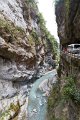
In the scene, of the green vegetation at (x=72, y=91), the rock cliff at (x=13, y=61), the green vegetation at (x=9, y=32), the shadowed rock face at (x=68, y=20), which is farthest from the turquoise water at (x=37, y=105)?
the shadowed rock face at (x=68, y=20)

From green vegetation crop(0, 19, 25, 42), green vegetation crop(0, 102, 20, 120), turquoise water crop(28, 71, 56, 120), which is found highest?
green vegetation crop(0, 19, 25, 42)

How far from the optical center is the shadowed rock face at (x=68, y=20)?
25997mm

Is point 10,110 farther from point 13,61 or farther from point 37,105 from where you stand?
point 13,61

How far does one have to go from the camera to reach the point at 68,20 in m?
28.0

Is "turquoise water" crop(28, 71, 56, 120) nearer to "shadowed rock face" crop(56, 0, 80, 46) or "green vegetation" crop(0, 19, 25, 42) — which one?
"green vegetation" crop(0, 19, 25, 42)

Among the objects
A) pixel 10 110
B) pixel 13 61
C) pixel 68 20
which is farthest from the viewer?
pixel 68 20

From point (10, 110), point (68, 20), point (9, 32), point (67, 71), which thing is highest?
point (68, 20)

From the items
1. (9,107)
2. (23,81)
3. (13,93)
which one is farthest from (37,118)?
(23,81)

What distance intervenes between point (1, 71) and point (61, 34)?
11.6 m

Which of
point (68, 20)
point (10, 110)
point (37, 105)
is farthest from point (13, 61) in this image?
point (68, 20)

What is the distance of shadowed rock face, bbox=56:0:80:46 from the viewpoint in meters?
26.0

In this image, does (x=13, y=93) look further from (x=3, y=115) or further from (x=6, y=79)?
(x=3, y=115)

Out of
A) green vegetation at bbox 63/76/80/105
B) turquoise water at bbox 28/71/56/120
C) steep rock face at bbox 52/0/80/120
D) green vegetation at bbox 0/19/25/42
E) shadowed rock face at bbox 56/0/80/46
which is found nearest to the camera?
green vegetation at bbox 63/76/80/105

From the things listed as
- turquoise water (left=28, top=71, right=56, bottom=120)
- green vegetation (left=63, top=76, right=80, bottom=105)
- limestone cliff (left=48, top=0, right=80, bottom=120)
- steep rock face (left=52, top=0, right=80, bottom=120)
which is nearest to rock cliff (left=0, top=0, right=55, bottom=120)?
turquoise water (left=28, top=71, right=56, bottom=120)
